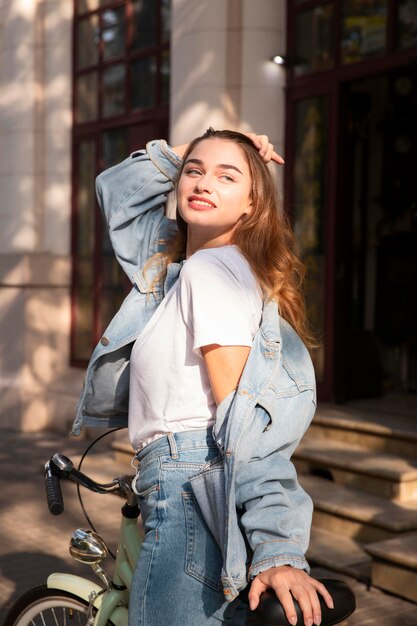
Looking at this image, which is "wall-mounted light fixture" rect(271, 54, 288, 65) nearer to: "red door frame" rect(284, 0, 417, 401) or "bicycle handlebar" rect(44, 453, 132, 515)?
"red door frame" rect(284, 0, 417, 401)

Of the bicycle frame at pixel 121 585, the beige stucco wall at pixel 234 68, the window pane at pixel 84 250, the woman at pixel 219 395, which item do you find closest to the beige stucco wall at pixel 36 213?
the window pane at pixel 84 250

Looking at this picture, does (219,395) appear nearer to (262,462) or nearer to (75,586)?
(262,462)

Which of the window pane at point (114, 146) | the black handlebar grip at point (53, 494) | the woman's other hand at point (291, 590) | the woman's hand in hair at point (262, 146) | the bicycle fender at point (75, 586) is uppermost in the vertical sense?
the window pane at point (114, 146)

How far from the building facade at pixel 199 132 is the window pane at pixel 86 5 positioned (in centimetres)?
2

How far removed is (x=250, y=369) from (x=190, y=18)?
6116 millimetres

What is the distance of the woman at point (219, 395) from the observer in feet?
7.25

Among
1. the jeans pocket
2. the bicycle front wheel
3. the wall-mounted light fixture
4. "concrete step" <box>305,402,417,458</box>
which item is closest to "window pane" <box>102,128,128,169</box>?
the wall-mounted light fixture

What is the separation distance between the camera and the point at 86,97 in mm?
10188

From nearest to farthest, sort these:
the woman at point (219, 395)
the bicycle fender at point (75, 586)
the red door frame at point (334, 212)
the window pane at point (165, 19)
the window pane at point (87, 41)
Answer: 1. the woman at point (219, 395)
2. the bicycle fender at point (75, 586)
3. the red door frame at point (334, 212)
4. the window pane at point (165, 19)
5. the window pane at point (87, 41)

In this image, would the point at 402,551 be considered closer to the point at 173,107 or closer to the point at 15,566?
the point at 15,566

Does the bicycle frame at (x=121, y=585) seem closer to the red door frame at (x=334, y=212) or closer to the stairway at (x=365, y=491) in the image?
the stairway at (x=365, y=491)

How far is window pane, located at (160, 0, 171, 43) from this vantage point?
9047 mm

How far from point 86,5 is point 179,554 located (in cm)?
874

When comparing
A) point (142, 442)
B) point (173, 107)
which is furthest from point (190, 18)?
point (142, 442)
